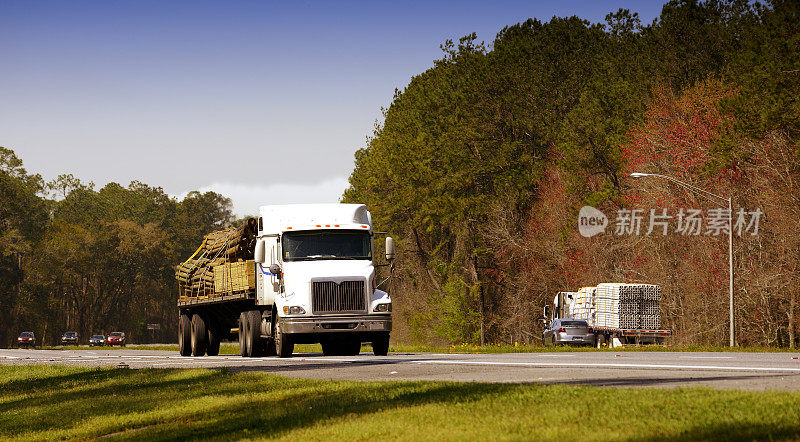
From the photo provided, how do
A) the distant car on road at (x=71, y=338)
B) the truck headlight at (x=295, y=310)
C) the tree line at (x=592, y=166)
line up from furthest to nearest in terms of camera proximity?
the distant car on road at (x=71, y=338) → the tree line at (x=592, y=166) → the truck headlight at (x=295, y=310)

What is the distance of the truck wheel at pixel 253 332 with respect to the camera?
96.6 ft

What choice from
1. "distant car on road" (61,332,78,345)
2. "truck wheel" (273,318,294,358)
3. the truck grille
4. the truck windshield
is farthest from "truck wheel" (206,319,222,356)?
"distant car on road" (61,332,78,345)

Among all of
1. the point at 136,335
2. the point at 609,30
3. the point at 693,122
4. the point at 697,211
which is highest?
the point at 609,30

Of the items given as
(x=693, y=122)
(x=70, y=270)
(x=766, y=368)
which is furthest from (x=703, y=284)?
(x=70, y=270)

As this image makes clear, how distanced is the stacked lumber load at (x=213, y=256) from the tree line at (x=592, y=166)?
2171 cm

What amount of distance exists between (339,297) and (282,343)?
210 cm

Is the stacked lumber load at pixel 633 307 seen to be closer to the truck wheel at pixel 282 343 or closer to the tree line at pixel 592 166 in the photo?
the tree line at pixel 592 166

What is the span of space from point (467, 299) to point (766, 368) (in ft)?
162

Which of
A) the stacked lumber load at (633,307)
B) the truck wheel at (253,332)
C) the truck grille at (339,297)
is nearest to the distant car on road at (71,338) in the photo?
the stacked lumber load at (633,307)

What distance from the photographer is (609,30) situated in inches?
2486

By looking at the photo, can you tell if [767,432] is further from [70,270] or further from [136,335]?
[136,335]

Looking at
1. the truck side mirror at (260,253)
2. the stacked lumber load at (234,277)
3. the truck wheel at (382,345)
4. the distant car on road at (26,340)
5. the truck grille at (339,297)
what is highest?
the truck side mirror at (260,253)

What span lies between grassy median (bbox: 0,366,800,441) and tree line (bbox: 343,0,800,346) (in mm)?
31269

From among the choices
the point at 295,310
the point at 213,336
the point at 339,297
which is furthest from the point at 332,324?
the point at 213,336
